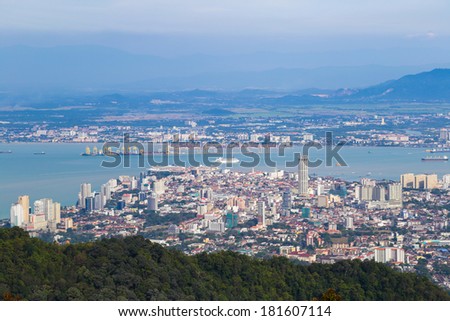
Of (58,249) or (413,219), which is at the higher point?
(58,249)

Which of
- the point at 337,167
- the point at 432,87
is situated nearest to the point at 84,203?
the point at 337,167

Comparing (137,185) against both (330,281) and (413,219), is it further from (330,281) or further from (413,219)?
(330,281)

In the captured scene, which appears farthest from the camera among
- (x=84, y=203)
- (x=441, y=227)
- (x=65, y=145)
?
(x=65, y=145)

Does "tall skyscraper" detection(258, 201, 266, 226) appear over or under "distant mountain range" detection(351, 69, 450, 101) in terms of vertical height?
under

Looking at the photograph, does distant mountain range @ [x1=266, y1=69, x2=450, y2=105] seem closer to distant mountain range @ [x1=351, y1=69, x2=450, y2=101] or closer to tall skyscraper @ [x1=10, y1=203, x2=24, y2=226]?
distant mountain range @ [x1=351, y1=69, x2=450, y2=101]

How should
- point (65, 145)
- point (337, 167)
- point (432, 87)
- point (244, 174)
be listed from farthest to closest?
point (432, 87) → point (65, 145) → point (337, 167) → point (244, 174)

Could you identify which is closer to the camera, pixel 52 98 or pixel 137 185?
pixel 137 185

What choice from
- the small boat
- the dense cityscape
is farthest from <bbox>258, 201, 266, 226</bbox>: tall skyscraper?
the small boat
